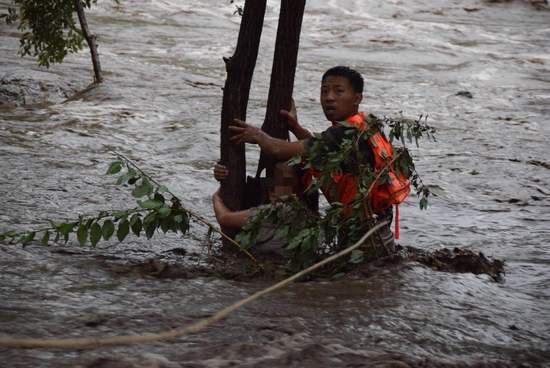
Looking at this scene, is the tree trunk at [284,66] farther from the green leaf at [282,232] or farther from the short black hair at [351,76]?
the green leaf at [282,232]

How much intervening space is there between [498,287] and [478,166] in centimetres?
461

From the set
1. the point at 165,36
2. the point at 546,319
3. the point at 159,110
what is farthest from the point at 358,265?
the point at 165,36

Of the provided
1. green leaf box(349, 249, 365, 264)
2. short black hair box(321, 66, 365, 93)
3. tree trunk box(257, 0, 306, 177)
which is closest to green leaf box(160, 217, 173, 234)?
tree trunk box(257, 0, 306, 177)

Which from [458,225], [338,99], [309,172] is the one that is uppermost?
[338,99]

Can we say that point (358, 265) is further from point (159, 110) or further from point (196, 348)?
point (159, 110)

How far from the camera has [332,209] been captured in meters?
4.70

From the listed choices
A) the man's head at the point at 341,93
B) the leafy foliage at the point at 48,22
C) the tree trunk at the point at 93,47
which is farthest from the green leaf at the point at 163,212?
the tree trunk at the point at 93,47

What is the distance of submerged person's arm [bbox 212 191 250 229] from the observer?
520 centimetres

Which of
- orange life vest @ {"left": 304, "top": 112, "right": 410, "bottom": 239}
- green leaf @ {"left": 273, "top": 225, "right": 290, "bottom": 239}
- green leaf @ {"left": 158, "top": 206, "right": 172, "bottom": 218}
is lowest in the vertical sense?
green leaf @ {"left": 273, "top": 225, "right": 290, "bottom": 239}

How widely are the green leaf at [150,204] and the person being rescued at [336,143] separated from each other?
0.64m

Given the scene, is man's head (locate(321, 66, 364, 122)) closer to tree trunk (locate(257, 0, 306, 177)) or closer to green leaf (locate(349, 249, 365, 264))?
tree trunk (locate(257, 0, 306, 177))

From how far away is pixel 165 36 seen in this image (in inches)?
702

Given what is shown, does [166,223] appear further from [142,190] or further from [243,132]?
[243,132]

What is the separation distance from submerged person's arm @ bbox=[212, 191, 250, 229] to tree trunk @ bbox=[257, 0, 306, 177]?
0.35m
